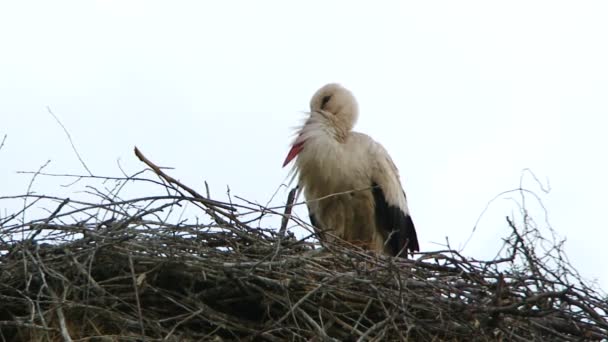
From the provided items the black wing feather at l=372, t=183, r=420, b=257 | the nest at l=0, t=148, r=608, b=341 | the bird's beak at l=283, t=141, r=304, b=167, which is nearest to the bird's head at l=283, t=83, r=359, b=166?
the bird's beak at l=283, t=141, r=304, b=167

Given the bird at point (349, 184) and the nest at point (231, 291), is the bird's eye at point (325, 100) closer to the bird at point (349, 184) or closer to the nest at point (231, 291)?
the bird at point (349, 184)

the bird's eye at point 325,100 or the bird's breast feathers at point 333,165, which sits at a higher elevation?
the bird's eye at point 325,100

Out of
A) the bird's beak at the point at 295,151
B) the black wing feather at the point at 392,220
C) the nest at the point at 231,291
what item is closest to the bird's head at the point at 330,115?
the bird's beak at the point at 295,151

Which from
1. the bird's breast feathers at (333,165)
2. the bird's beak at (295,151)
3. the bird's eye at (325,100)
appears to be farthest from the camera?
the bird's eye at (325,100)

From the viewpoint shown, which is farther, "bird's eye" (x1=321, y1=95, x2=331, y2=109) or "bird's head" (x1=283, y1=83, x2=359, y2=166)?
"bird's eye" (x1=321, y1=95, x2=331, y2=109)

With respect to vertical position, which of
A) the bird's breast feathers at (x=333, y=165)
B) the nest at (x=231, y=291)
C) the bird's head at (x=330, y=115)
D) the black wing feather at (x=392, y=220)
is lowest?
the nest at (x=231, y=291)

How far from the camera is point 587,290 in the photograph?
3689 mm

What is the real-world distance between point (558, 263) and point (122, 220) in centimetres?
145

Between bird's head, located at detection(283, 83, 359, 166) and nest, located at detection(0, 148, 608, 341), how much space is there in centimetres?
138

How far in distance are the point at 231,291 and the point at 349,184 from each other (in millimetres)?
1470

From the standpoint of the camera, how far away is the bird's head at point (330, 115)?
17.2 ft

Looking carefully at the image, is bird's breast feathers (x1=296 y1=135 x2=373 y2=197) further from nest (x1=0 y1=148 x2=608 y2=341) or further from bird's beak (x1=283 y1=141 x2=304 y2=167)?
nest (x1=0 y1=148 x2=608 y2=341)

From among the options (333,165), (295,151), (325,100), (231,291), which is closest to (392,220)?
(333,165)

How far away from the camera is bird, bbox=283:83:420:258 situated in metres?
5.11
